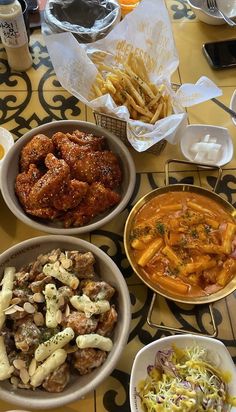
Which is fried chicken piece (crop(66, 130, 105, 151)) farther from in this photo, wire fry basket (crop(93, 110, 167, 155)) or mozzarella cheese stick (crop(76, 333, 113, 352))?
mozzarella cheese stick (crop(76, 333, 113, 352))

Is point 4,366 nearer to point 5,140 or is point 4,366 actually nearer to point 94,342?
point 94,342

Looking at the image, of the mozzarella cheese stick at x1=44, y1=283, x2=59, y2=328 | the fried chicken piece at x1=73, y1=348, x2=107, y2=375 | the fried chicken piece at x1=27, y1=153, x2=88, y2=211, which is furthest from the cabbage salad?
the fried chicken piece at x1=27, y1=153, x2=88, y2=211

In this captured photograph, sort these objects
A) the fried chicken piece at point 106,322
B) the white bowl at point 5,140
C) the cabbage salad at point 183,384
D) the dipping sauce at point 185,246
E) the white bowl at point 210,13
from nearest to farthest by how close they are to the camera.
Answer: the cabbage salad at point 183,384 → the fried chicken piece at point 106,322 → the dipping sauce at point 185,246 → the white bowl at point 5,140 → the white bowl at point 210,13

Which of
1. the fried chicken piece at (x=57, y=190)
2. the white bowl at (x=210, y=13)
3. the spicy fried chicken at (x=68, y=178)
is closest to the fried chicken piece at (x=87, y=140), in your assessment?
the spicy fried chicken at (x=68, y=178)

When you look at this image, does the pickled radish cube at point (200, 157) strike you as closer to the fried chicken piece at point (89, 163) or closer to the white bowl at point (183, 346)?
the fried chicken piece at point (89, 163)

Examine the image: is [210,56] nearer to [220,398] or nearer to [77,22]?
[77,22]

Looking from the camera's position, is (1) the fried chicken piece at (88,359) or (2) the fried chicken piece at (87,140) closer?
(1) the fried chicken piece at (88,359)
